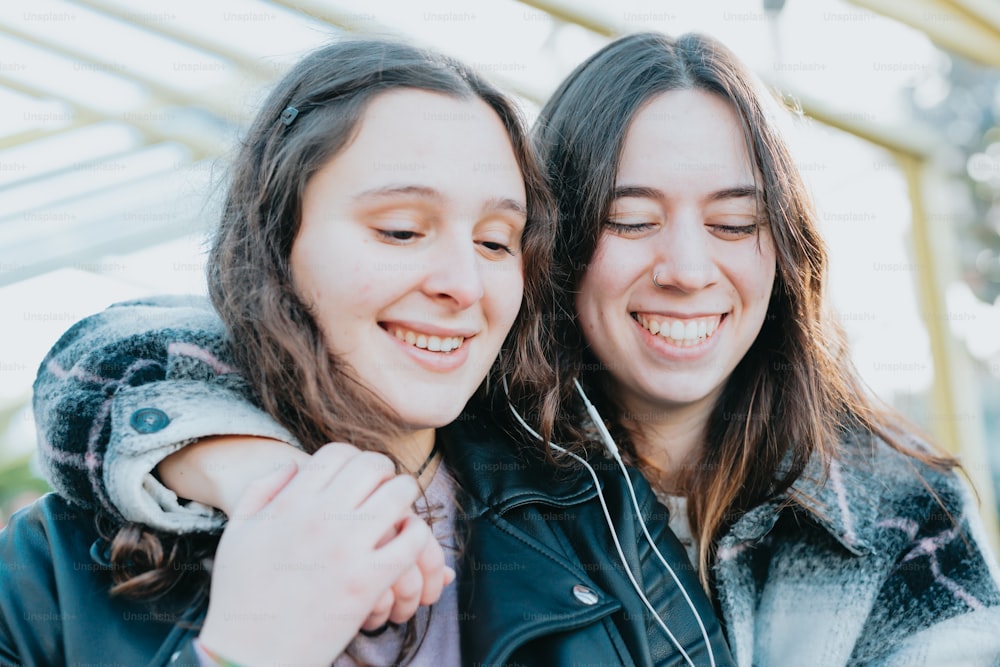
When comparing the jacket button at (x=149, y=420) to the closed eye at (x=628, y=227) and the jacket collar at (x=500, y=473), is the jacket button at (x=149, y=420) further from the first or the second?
the closed eye at (x=628, y=227)

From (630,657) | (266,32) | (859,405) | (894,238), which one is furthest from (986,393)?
(630,657)

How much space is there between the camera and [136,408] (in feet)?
5.86

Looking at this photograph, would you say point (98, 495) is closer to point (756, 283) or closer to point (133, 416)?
point (133, 416)

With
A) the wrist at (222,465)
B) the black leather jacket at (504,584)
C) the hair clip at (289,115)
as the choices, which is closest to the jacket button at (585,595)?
the black leather jacket at (504,584)

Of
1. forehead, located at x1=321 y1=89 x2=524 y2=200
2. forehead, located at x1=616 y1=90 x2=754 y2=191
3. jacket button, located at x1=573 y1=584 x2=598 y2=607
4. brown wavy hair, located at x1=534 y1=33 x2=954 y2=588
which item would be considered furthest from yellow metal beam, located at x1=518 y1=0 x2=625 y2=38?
jacket button, located at x1=573 y1=584 x2=598 y2=607

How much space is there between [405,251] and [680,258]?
31.1 inches

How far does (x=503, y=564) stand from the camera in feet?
6.68

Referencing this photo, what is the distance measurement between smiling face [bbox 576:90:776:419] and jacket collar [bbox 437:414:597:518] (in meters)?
0.38

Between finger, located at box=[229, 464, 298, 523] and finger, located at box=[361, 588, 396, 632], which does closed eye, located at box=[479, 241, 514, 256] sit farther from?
finger, located at box=[361, 588, 396, 632]

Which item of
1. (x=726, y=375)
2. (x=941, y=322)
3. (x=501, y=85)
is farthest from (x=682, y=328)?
(x=941, y=322)

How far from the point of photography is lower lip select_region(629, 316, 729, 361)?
2.51 metres

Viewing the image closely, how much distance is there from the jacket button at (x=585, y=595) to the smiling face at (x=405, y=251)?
1.45 ft

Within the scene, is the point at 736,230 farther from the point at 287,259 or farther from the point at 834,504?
the point at 287,259

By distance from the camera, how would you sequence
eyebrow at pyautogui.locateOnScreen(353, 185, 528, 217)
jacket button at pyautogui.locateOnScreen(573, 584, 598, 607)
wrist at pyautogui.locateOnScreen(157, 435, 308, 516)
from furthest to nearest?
jacket button at pyautogui.locateOnScreen(573, 584, 598, 607), eyebrow at pyautogui.locateOnScreen(353, 185, 528, 217), wrist at pyautogui.locateOnScreen(157, 435, 308, 516)
